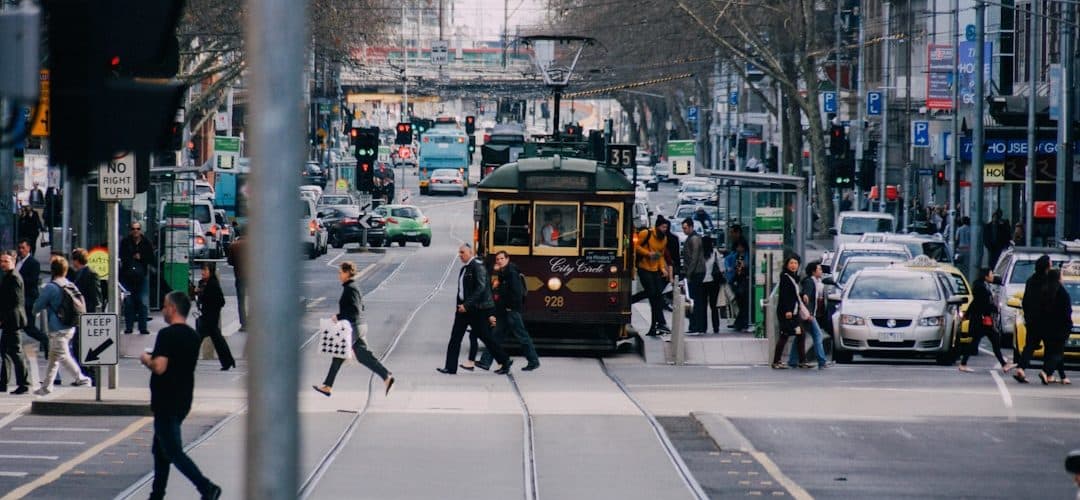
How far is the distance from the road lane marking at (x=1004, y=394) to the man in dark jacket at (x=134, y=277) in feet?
41.2

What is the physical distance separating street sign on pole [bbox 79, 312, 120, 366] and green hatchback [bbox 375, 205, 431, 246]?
43567 mm

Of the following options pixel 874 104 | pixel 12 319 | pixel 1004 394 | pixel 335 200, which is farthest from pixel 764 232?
pixel 335 200

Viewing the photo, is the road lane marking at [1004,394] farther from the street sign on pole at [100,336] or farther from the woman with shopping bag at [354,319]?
the street sign on pole at [100,336]

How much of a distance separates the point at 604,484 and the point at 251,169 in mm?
9398

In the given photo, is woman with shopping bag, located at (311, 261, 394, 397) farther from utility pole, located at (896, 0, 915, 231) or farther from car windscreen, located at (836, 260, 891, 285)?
utility pole, located at (896, 0, 915, 231)

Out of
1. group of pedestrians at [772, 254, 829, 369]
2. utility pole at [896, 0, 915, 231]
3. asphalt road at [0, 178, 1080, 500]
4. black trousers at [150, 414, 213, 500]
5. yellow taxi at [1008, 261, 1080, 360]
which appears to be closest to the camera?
black trousers at [150, 414, 213, 500]

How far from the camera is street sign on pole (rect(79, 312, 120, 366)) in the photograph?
18453mm

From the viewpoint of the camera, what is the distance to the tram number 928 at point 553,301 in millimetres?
26156

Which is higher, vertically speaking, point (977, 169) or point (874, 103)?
point (874, 103)

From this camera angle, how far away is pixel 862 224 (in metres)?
52.3

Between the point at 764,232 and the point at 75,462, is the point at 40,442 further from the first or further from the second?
the point at 764,232

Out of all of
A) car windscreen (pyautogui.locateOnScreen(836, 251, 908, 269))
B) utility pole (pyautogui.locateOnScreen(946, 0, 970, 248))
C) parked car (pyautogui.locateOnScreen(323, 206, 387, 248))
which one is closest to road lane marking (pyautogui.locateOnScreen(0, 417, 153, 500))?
car windscreen (pyautogui.locateOnScreen(836, 251, 908, 269))

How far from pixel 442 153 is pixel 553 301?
81143 mm

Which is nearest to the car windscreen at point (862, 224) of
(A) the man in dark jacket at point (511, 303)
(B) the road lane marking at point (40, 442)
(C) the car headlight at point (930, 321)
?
(C) the car headlight at point (930, 321)
